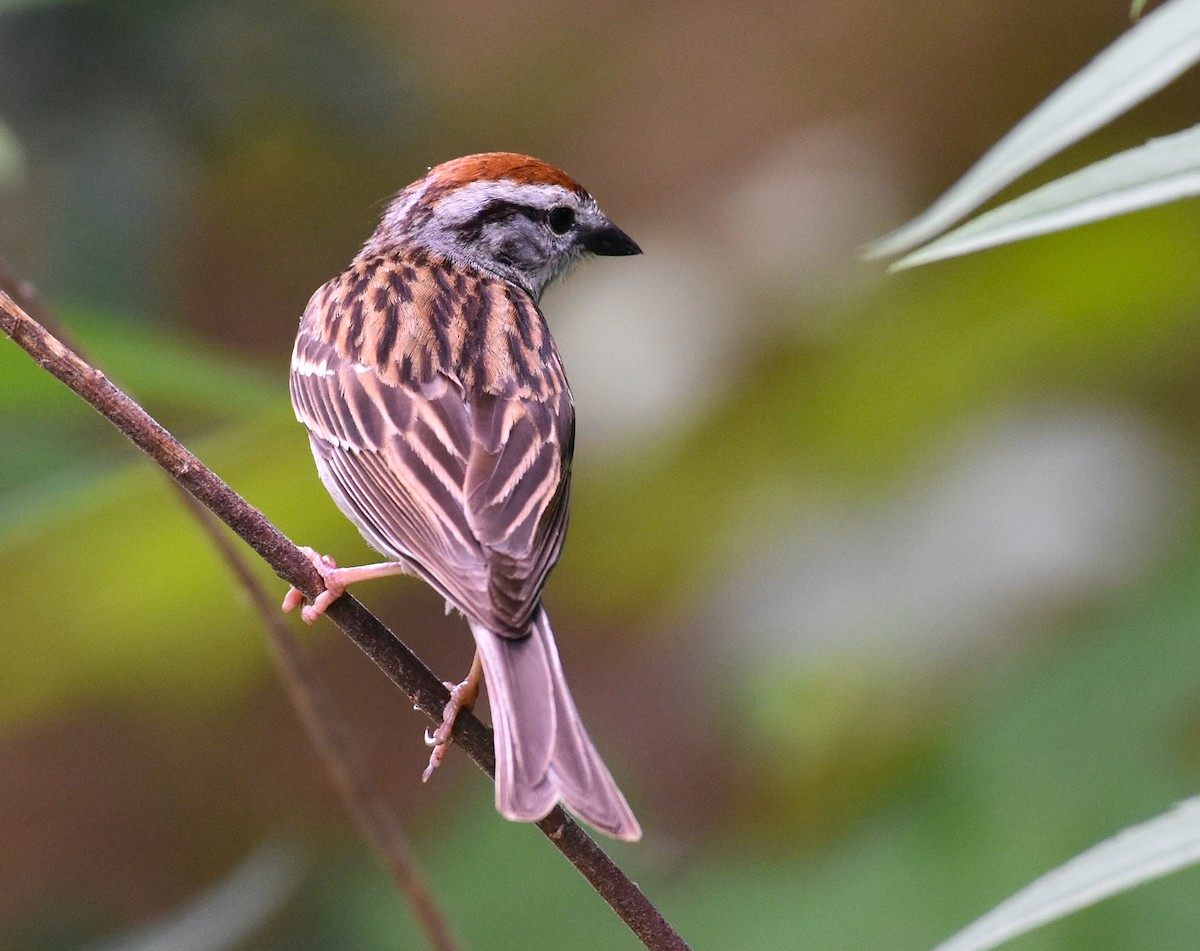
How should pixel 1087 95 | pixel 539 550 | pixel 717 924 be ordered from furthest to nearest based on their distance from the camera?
1. pixel 717 924
2. pixel 539 550
3. pixel 1087 95

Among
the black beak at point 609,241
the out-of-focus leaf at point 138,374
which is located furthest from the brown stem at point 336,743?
the black beak at point 609,241

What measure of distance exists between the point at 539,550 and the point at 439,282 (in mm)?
993

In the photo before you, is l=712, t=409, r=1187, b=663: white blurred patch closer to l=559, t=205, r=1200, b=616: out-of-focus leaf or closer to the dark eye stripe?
l=559, t=205, r=1200, b=616: out-of-focus leaf

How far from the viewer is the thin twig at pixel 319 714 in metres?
2.20

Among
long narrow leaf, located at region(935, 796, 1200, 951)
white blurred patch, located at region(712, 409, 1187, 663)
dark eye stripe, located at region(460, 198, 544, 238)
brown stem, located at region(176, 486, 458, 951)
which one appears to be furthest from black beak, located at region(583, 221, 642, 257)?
long narrow leaf, located at region(935, 796, 1200, 951)

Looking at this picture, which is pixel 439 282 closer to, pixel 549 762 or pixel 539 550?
pixel 539 550

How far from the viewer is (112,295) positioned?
376 centimetres

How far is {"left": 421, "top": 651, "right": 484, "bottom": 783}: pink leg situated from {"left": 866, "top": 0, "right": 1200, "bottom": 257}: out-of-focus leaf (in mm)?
1030

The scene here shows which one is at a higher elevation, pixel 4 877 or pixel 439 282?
pixel 439 282

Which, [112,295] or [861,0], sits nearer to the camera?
[112,295]

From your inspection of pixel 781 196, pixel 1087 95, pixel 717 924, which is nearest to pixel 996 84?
pixel 781 196

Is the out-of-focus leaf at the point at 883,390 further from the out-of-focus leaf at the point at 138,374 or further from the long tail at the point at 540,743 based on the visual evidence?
the long tail at the point at 540,743

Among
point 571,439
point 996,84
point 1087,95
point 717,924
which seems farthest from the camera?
point 996,84

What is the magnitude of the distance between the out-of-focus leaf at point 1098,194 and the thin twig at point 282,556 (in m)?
0.78
